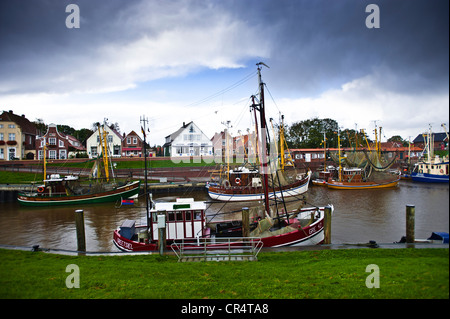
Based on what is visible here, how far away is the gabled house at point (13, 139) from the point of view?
2419 inches

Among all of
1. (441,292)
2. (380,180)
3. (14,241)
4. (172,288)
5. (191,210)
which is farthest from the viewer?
(380,180)

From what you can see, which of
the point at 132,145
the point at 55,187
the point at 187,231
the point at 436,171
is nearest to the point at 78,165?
→ the point at 132,145

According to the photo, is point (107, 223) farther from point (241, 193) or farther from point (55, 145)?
point (55, 145)

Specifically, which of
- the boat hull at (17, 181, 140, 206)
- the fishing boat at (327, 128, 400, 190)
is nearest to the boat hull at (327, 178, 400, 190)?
the fishing boat at (327, 128, 400, 190)

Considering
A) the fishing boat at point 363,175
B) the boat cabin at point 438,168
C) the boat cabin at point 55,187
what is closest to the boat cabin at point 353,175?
the fishing boat at point 363,175

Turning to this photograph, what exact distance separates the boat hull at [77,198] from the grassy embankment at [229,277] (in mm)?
26969

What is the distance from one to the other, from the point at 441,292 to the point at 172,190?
151 feet

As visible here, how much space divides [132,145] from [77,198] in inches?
1683

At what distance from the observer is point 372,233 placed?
1992 centimetres

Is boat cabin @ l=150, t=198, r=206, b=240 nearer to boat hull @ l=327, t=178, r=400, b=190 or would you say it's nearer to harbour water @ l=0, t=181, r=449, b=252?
harbour water @ l=0, t=181, r=449, b=252

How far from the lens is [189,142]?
243ft
